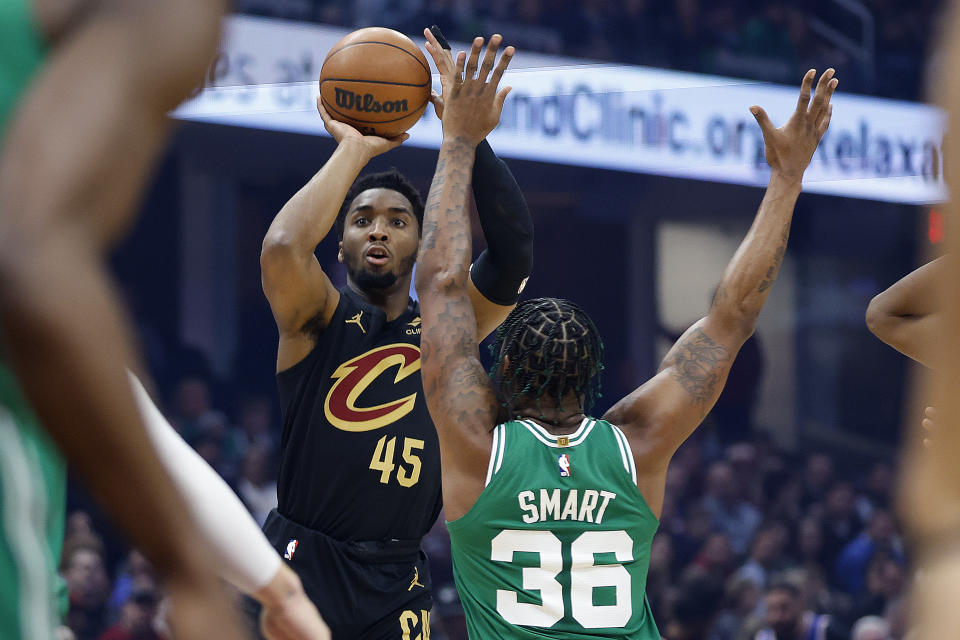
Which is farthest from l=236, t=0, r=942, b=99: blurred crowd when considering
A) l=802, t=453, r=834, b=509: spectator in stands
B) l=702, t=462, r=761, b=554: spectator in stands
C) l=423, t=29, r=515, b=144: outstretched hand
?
l=423, t=29, r=515, b=144: outstretched hand

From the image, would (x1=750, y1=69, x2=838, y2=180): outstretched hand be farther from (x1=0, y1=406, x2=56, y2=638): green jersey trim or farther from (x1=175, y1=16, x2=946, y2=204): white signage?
(x1=175, y1=16, x2=946, y2=204): white signage

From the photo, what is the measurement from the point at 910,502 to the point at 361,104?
3041mm

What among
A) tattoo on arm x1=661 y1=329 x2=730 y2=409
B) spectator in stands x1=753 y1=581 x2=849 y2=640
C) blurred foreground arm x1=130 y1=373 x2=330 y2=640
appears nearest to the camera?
blurred foreground arm x1=130 y1=373 x2=330 y2=640

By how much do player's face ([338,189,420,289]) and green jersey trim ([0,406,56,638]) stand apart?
9.23ft

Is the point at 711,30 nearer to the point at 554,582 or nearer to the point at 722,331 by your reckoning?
the point at 722,331

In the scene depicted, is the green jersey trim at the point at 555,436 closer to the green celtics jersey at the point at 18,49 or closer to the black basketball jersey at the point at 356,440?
the black basketball jersey at the point at 356,440

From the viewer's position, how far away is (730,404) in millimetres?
13242

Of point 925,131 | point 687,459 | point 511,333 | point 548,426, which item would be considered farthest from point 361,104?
point 925,131

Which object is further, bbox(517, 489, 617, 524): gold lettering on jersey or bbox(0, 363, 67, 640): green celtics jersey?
bbox(517, 489, 617, 524): gold lettering on jersey

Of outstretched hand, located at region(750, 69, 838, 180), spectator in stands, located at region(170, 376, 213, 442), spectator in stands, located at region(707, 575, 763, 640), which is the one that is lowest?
spectator in stands, located at region(707, 575, 763, 640)

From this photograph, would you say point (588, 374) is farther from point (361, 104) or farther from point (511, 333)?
point (361, 104)

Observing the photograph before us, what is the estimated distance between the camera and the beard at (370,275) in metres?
3.96

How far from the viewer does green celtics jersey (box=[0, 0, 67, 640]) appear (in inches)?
42.7

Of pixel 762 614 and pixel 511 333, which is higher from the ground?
pixel 511 333
